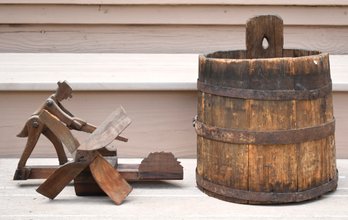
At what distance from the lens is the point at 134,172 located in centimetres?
238

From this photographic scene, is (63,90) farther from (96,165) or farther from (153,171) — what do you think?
(153,171)

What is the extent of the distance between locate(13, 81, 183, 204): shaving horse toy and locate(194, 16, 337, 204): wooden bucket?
0.78 ft

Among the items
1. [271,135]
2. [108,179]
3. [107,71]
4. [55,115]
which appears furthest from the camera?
[107,71]

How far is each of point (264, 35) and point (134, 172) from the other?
777mm

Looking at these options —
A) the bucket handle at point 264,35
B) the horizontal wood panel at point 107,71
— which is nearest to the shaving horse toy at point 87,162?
the horizontal wood panel at point 107,71

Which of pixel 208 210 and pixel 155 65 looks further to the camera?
pixel 155 65

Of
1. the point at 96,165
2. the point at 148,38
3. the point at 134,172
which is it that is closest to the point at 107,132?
the point at 96,165

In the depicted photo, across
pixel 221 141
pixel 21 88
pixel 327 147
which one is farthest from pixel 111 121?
pixel 327 147

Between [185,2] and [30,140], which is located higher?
[185,2]

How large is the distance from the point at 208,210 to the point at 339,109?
928 mm

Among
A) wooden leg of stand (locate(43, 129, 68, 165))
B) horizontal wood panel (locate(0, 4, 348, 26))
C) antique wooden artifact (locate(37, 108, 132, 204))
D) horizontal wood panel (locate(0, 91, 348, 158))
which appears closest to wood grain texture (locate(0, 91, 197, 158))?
horizontal wood panel (locate(0, 91, 348, 158))

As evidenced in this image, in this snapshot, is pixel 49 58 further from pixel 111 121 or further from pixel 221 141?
pixel 221 141

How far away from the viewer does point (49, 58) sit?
3379 millimetres

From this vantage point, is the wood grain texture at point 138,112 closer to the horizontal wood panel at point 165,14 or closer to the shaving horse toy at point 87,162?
the shaving horse toy at point 87,162
